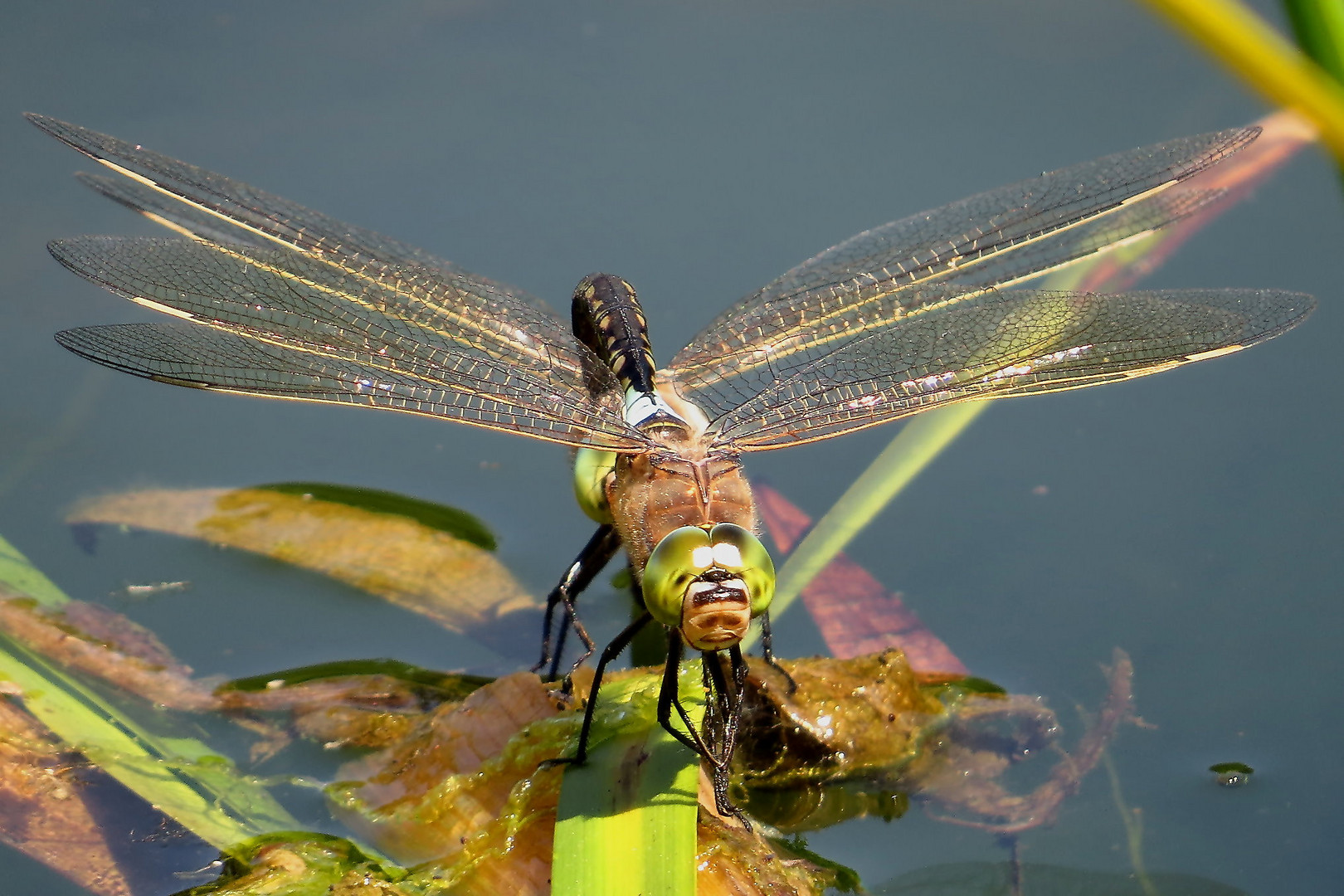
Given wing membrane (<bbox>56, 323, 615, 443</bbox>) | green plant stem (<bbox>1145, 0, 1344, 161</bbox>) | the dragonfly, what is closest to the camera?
green plant stem (<bbox>1145, 0, 1344, 161</bbox>)

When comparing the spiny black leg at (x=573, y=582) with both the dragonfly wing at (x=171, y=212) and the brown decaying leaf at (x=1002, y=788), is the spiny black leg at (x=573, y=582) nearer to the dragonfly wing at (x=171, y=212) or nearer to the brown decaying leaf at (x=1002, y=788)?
the brown decaying leaf at (x=1002, y=788)

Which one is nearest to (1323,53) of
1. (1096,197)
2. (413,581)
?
(1096,197)

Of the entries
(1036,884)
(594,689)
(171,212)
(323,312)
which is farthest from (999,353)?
(171,212)

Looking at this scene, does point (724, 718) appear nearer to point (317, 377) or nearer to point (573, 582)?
point (573, 582)

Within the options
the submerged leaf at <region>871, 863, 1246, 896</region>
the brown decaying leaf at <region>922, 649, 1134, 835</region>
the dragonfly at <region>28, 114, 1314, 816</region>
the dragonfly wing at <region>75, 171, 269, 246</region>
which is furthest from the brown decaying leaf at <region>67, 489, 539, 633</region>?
the submerged leaf at <region>871, 863, 1246, 896</region>

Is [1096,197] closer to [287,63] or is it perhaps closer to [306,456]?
[306,456]

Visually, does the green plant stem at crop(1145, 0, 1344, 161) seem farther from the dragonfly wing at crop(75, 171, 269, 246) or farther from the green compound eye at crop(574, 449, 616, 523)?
the dragonfly wing at crop(75, 171, 269, 246)
